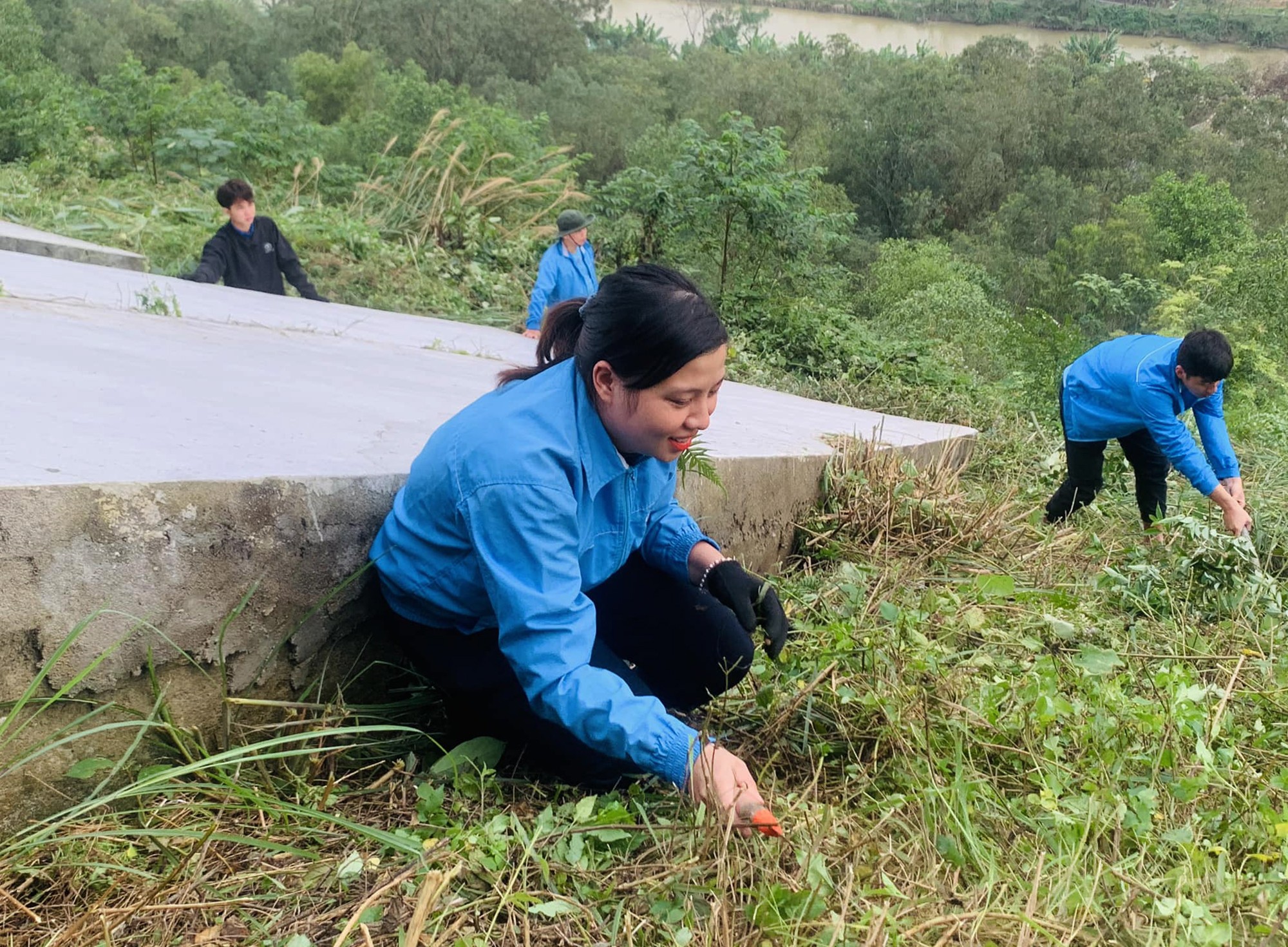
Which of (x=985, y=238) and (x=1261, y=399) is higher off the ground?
(x=1261, y=399)

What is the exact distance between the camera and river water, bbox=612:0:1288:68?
5484 centimetres

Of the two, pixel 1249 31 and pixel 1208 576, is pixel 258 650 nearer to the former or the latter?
pixel 1208 576

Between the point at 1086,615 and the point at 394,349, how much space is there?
2.92m

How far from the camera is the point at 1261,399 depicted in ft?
32.8

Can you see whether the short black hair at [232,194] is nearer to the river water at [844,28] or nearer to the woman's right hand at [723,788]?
the woman's right hand at [723,788]

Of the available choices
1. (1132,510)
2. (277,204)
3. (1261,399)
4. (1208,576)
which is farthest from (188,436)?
(1261,399)

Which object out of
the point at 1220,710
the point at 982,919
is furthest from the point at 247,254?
the point at 982,919

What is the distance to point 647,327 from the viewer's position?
1.74 metres

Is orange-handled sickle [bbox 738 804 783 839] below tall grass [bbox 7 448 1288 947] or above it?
above

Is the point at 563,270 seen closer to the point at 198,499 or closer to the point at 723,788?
the point at 198,499

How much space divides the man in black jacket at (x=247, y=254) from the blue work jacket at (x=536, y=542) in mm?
4643

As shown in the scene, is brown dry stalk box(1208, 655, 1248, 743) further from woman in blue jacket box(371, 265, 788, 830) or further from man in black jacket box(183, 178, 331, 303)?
man in black jacket box(183, 178, 331, 303)

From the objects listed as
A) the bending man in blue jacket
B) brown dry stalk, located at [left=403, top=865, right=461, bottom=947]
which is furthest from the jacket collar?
the bending man in blue jacket

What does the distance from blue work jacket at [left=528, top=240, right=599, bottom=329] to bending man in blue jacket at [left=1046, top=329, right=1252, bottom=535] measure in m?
3.16
